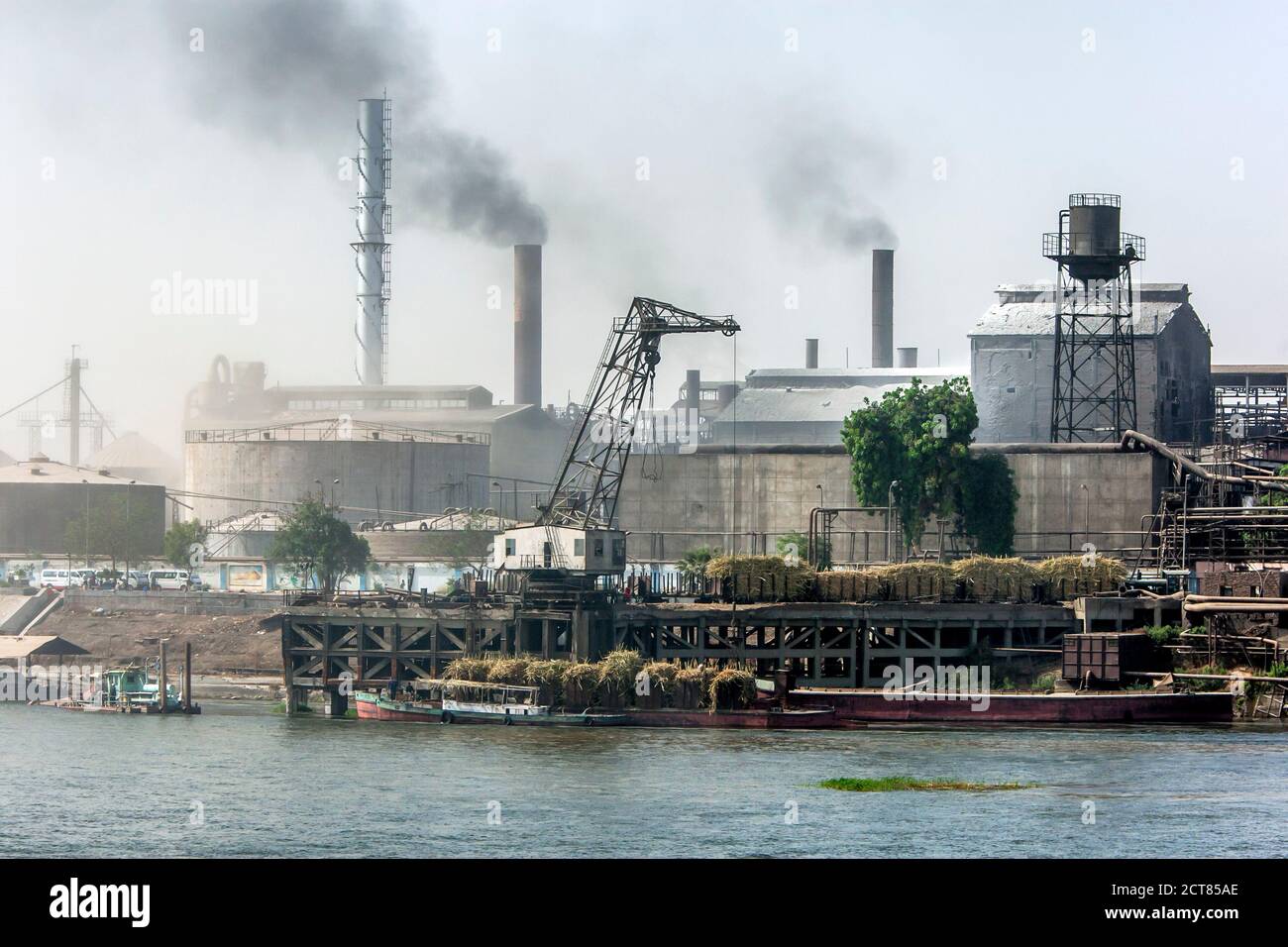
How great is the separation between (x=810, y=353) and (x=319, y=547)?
60974mm

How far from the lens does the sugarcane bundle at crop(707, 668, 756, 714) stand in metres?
73.4

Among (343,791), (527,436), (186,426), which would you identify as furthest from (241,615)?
(186,426)

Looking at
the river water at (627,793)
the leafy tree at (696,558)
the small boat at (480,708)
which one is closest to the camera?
the river water at (627,793)

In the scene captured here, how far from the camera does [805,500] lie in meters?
106

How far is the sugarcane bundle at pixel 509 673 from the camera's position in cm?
7588

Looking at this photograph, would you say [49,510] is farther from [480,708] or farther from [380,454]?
[480,708]

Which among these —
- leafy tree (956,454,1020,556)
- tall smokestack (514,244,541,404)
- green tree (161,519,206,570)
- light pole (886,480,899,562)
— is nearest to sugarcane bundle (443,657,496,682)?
light pole (886,480,899,562)

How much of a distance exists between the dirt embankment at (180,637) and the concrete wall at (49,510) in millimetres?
32083

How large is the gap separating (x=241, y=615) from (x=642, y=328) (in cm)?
3314

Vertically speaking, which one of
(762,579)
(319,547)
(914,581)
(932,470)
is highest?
(932,470)

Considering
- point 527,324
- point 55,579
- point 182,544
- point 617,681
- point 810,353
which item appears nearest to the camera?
point 617,681

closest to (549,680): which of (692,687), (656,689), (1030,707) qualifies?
(656,689)

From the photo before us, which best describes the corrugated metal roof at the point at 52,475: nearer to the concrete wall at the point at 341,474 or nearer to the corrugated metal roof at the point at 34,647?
the concrete wall at the point at 341,474

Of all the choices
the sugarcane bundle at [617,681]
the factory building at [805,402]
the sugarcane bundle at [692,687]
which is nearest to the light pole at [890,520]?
the sugarcane bundle at [692,687]
